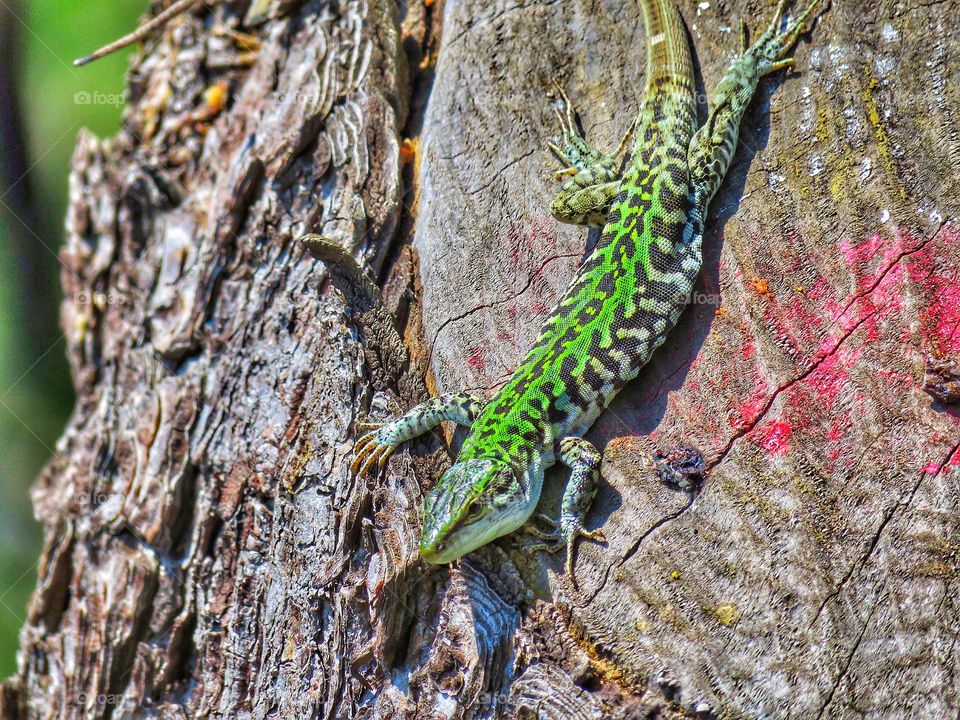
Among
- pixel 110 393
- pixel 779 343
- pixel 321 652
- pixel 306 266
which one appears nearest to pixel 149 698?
pixel 321 652

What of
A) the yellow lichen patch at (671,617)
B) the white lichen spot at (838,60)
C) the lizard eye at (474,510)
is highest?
the white lichen spot at (838,60)

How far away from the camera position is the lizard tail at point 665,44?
4473mm

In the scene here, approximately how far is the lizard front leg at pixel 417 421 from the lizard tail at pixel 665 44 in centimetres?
215

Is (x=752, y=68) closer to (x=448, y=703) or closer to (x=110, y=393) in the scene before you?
(x=448, y=703)

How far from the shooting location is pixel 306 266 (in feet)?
18.5

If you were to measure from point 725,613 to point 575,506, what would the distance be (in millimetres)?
845

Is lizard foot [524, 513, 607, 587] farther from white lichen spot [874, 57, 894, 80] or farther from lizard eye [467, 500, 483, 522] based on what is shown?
white lichen spot [874, 57, 894, 80]

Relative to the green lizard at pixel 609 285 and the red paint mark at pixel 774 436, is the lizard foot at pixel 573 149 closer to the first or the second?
the green lizard at pixel 609 285

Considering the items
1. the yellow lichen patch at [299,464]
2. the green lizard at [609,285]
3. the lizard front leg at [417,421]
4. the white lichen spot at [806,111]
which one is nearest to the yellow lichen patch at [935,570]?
the green lizard at [609,285]

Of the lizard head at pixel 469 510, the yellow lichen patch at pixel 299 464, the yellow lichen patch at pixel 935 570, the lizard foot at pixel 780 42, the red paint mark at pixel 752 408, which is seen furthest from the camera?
the yellow lichen patch at pixel 299 464

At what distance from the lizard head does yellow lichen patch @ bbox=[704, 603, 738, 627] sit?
3.66 feet

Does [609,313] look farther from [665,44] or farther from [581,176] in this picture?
[665,44]

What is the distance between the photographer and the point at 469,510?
4.00 metres

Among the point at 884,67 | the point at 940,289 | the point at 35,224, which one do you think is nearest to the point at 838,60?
the point at 884,67
